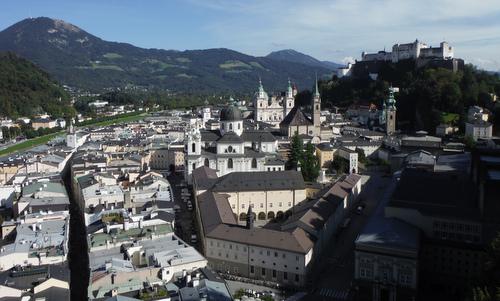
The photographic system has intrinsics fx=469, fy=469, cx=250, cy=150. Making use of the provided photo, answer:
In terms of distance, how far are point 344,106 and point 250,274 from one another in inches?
2614

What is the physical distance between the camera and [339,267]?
26656 mm

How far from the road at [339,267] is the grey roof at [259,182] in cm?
516

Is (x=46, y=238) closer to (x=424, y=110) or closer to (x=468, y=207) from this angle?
(x=468, y=207)

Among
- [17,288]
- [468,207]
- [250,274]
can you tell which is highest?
[468,207]

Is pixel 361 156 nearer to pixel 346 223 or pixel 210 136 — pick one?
pixel 210 136

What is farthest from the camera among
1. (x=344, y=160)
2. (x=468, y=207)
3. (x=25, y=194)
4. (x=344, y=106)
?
(x=344, y=106)

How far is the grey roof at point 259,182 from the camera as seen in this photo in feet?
115

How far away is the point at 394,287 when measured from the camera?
877 inches

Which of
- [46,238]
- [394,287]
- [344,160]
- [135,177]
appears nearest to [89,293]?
[46,238]

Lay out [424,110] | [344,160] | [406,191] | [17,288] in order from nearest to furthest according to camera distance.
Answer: [17,288] → [406,191] → [344,160] → [424,110]

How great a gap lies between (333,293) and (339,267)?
3220mm

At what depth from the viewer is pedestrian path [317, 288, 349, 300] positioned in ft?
76.1

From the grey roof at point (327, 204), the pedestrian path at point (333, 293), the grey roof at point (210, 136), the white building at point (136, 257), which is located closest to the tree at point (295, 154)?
the grey roof at point (327, 204)

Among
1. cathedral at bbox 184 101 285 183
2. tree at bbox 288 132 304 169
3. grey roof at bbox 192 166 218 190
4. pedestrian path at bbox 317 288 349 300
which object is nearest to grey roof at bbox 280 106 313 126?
tree at bbox 288 132 304 169
